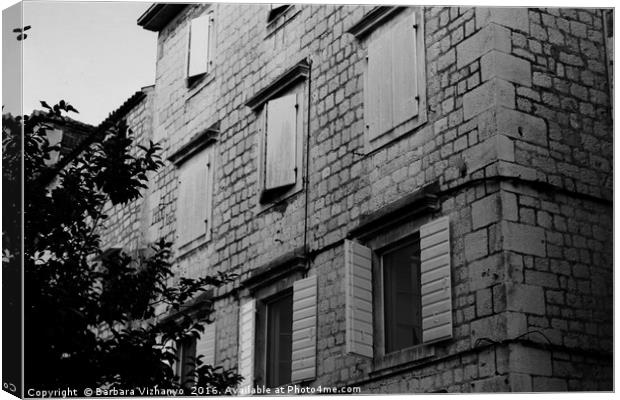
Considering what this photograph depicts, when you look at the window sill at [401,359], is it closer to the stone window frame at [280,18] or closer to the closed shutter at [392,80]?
the closed shutter at [392,80]

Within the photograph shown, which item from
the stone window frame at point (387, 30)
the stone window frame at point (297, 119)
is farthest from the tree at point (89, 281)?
the stone window frame at point (387, 30)

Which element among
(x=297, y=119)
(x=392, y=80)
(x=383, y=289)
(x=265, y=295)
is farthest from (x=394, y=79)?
(x=265, y=295)

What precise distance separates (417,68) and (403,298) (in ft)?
5.59

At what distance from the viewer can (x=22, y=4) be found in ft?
27.2

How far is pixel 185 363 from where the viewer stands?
26.9 feet

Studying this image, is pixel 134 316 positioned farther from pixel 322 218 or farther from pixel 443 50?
pixel 443 50

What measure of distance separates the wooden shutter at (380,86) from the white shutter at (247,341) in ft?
5.28

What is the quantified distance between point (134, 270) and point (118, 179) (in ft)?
2.36

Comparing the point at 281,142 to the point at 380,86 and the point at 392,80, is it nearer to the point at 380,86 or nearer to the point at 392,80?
the point at 380,86

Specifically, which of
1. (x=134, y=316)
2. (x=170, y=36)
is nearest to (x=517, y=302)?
(x=134, y=316)

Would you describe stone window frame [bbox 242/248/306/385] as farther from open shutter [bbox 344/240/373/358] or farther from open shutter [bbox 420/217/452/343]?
open shutter [bbox 420/217/452/343]

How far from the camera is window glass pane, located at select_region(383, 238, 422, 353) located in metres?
8.16

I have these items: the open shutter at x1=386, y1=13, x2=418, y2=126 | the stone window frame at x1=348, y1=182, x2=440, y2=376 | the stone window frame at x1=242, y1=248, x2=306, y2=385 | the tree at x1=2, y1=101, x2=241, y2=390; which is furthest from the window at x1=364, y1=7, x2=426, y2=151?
the tree at x1=2, y1=101, x2=241, y2=390

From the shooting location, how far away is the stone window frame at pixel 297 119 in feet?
29.8
